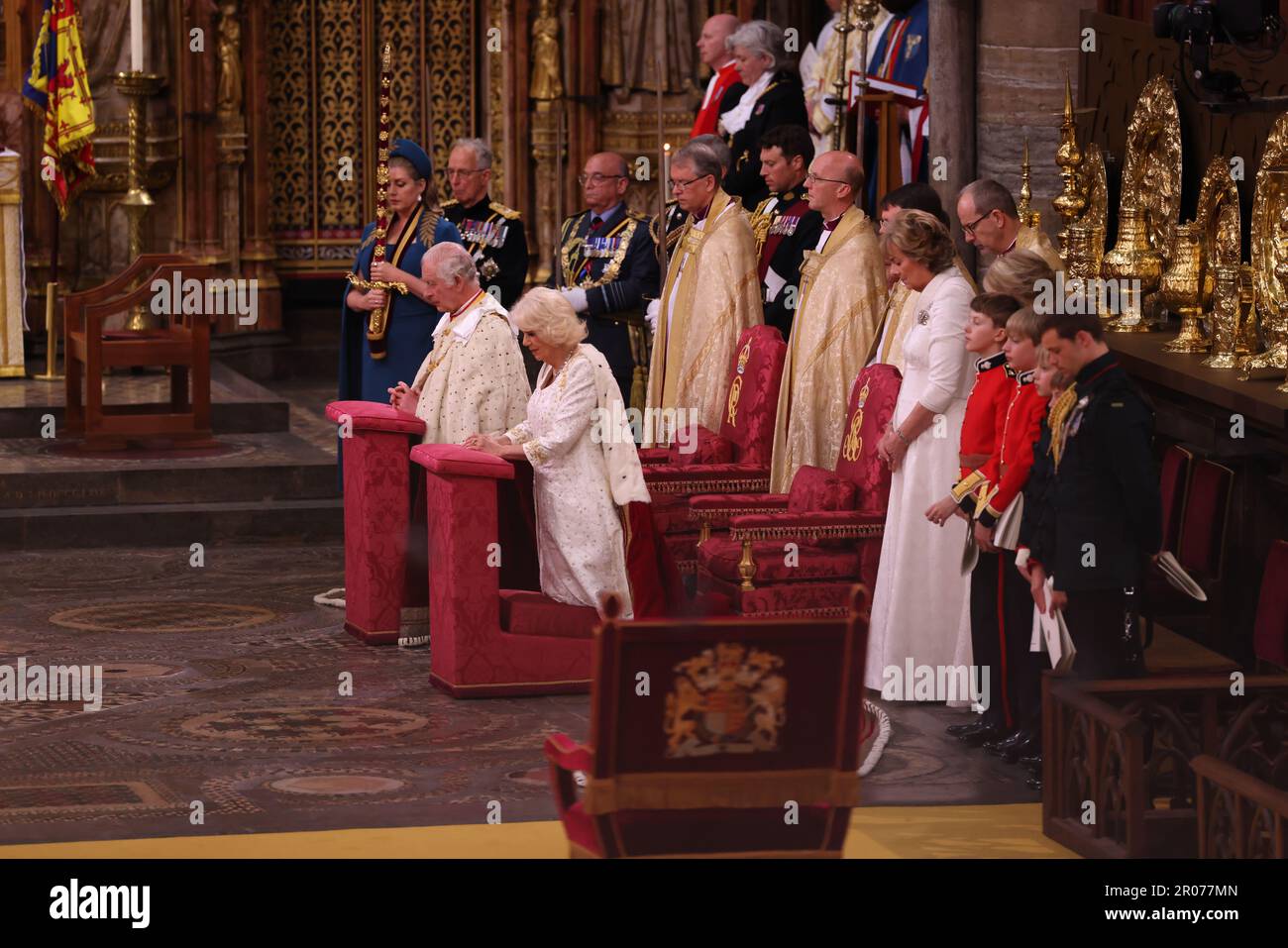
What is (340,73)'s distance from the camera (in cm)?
1596

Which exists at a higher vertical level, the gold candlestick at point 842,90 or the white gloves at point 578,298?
the gold candlestick at point 842,90

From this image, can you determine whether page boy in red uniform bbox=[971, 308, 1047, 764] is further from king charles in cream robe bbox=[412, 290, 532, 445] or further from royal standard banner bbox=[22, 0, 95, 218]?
royal standard banner bbox=[22, 0, 95, 218]

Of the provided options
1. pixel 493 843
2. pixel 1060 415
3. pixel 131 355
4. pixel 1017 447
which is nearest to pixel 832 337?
pixel 1017 447

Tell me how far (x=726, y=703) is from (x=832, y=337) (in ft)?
14.0

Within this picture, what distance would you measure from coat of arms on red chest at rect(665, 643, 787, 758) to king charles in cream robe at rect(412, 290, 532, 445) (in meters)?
3.99

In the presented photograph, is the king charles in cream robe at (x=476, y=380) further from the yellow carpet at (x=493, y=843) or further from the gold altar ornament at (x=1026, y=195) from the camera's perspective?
the yellow carpet at (x=493, y=843)

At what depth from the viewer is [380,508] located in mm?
8914

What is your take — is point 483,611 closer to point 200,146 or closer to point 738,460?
point 738,460

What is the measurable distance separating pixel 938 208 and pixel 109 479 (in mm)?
4665

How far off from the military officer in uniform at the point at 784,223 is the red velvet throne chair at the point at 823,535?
149 cm

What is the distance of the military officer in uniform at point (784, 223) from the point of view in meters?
9.95

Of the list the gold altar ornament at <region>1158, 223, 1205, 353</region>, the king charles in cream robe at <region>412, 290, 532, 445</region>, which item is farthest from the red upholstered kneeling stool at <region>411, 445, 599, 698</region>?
the gold altar ornament at <region>1158, 223, 1205, 353</region>

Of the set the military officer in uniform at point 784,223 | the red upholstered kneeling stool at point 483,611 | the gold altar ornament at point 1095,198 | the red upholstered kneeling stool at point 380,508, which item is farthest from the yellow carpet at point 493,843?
the military officer in uniform at point 784,223

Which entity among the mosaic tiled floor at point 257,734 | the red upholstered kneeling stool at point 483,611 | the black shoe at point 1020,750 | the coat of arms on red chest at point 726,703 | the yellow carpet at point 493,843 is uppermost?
the coat of arms on red chest at point 726,703
